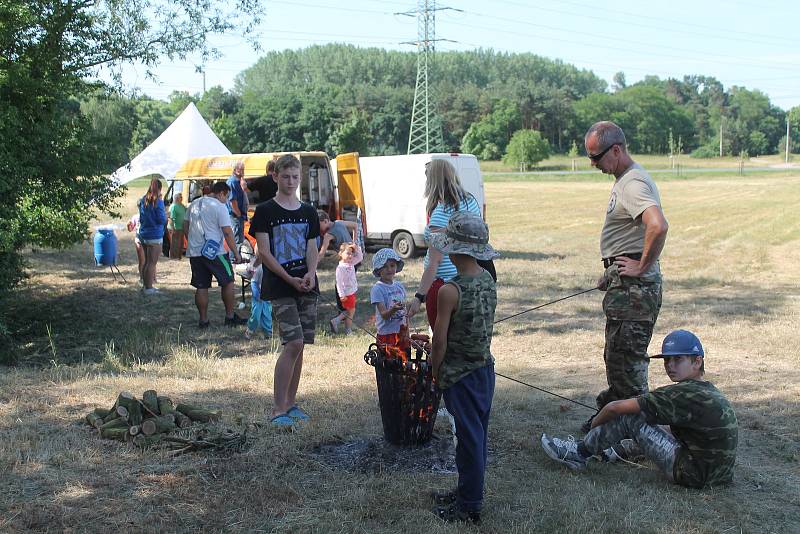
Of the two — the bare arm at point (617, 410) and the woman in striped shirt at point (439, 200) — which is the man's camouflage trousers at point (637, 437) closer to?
the bare arm at point (617, 410)

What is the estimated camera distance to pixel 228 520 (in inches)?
157

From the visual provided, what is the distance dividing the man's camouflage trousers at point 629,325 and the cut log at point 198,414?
8.73 feet

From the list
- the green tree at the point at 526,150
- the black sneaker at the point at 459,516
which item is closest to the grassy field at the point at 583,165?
the green tree at the point at 526,150

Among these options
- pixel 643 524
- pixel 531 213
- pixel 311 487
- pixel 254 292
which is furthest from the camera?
pixel 531 213

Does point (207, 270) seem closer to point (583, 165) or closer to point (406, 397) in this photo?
point (406, 397)

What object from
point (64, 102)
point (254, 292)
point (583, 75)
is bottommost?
point (254, 292)

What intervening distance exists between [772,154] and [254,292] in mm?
121475

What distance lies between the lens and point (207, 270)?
978 cm

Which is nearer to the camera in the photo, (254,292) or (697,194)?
(254,292)

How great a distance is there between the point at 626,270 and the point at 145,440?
10.3 ft

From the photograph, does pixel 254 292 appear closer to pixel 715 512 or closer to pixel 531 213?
pixel 715 512

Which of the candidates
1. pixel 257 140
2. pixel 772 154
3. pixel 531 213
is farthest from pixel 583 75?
pixel 531 213

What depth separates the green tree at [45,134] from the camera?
899 centimetres

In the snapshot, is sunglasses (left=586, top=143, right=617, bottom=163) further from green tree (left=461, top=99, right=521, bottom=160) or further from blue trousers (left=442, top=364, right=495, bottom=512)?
green tree (left=461, top=99, right=521, bottom=160)
